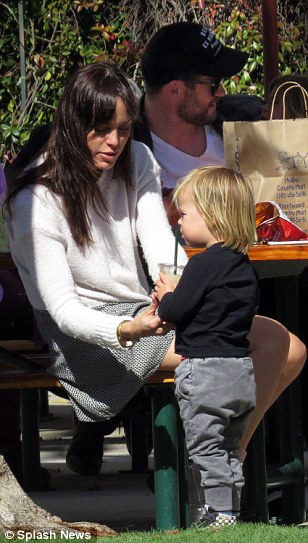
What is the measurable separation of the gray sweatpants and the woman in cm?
21

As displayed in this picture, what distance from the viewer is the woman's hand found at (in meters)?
3.54

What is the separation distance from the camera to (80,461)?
5547mm

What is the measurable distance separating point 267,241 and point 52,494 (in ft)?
5.72

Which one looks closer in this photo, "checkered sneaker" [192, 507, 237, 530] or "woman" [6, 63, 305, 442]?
"checkered sneaker" [192, 507, 237, 530]

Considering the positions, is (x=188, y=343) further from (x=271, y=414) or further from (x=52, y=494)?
(x=52, y=494)

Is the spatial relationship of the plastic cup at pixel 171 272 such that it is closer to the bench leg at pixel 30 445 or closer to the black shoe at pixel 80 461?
the bench leg at pixel 30 445

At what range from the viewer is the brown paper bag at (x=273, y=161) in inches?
169

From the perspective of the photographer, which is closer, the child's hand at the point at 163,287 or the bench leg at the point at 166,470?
the child's hand at the point at 163,287

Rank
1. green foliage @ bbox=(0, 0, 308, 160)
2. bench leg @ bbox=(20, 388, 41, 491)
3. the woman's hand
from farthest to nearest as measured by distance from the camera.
→ green foliage @ bbox=(0, 0, 308, 160), bench leg @ bbox=(20, 388, 41, 491), the woman's hand

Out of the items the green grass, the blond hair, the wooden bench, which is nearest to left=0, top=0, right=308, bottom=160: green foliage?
the wooden bench

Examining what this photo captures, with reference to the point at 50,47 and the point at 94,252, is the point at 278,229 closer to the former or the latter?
the point at 94,252

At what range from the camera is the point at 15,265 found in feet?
13.5

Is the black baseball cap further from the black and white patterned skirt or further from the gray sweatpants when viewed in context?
the gray sweatpants

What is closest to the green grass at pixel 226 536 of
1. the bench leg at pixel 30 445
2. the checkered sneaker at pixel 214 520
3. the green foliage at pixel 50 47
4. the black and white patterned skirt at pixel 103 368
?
the checkered sneaker at pixel 214 520
